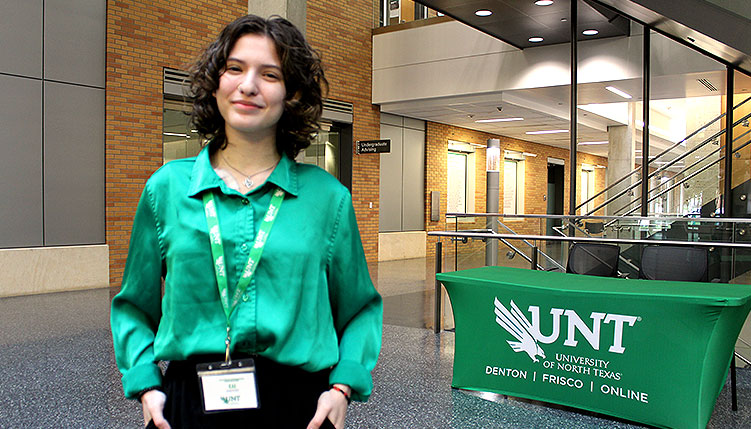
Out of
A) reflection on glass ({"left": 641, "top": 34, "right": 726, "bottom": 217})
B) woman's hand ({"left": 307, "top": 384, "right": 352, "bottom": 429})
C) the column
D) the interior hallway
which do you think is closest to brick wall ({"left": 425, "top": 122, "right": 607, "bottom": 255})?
the column

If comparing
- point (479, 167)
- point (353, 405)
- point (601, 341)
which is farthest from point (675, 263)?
point (479, 167)

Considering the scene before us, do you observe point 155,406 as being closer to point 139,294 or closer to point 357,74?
point 139,294

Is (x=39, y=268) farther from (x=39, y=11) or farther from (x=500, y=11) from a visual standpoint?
(x=500, y=11)

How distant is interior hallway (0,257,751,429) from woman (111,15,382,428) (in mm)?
2496

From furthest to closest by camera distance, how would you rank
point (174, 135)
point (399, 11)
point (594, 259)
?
point (399, 11) < point (174, 135) < point (594, 259)

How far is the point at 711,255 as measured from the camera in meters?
4.77

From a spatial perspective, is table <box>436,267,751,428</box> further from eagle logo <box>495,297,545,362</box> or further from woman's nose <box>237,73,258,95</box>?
woman's nose <box>237,73,258,95</box>

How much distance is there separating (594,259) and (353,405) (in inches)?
106

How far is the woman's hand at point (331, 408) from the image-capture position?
1121 millimetres

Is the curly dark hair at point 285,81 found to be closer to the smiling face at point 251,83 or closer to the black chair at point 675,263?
the smiling face at point 251,83

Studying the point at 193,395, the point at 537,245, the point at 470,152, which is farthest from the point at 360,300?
the point at 470,152

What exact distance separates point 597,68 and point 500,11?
222cm

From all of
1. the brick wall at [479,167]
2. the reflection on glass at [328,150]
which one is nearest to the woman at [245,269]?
the reflection on glass at [328,150]

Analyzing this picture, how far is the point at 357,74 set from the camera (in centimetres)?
1321
